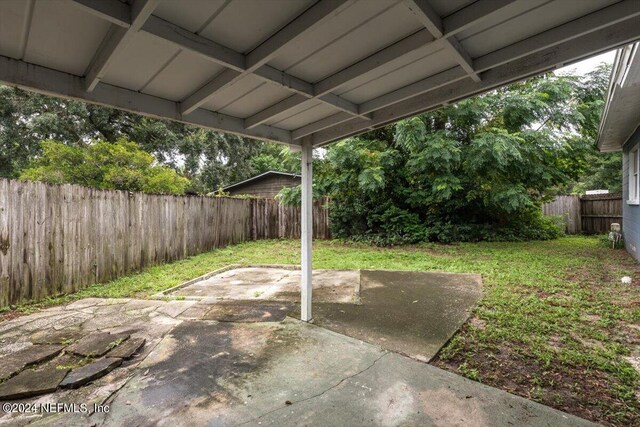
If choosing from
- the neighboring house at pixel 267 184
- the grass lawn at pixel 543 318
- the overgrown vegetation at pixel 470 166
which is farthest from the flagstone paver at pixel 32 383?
the neighboring house at pixel 267 184

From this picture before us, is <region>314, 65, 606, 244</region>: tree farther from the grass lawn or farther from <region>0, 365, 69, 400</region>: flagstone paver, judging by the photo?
<region>0, 365, 69, 400</region>: flagstone paver

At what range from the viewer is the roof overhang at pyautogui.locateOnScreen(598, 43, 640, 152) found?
130 inches

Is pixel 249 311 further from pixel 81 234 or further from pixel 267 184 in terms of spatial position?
pixel 267 184

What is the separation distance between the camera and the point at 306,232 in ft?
11.4

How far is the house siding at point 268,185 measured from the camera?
1486cm

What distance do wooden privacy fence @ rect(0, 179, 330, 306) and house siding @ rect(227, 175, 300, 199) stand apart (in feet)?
22.0

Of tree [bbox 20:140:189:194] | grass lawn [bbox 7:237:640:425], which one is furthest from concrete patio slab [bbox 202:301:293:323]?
tree [bbox 20:140:189:194]

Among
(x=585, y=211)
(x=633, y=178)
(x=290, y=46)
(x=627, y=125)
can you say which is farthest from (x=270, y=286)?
(x=585, y=211)

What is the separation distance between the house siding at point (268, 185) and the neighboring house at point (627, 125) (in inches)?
414

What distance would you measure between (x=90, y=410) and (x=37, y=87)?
6.41 ft

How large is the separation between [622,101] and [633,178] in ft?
10.2

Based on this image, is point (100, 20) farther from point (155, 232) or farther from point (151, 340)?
point (155, 232)

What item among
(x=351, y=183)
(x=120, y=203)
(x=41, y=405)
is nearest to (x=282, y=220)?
(x=351, y=183)

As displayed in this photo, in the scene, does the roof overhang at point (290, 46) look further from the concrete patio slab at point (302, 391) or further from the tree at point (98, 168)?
the tree at point (98, 168)
